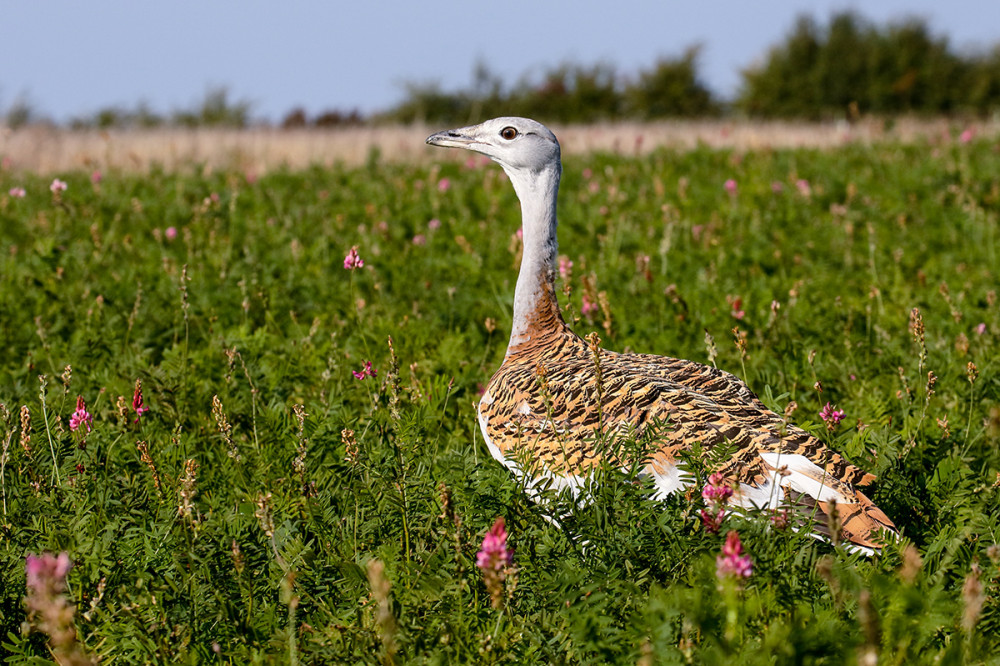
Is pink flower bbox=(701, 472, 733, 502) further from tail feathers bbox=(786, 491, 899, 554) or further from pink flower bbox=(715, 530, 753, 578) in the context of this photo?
pink flower bbox=(715, 530, 753, 578)

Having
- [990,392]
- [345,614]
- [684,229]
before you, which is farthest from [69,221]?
[990,392]

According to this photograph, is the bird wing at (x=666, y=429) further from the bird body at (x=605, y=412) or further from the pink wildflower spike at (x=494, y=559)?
the pink wildflower spike at (x=494, y=559)

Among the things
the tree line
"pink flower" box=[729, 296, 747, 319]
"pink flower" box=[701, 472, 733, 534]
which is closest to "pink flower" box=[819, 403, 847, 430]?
"pink flower" box=[701, 472, 733, 534]

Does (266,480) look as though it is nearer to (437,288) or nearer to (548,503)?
(548,503)

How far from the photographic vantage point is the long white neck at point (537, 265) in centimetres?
415

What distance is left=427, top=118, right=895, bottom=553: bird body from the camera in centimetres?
268

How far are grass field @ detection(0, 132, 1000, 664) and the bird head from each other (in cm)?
66

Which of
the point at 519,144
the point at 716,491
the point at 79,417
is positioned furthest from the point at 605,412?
the point at 79,417

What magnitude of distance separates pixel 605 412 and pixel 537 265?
3.98ft

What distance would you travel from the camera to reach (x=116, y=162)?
13719 millimetres

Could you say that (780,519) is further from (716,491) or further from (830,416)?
(830,416)

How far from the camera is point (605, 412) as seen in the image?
314cm

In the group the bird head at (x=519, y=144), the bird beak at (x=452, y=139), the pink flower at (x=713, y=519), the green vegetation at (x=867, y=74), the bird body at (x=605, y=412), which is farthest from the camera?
the green vegetation at (x=867, y=74)

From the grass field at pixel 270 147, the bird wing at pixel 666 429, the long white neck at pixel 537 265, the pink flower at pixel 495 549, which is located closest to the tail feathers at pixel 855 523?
the bird wing at pixel 666 429
